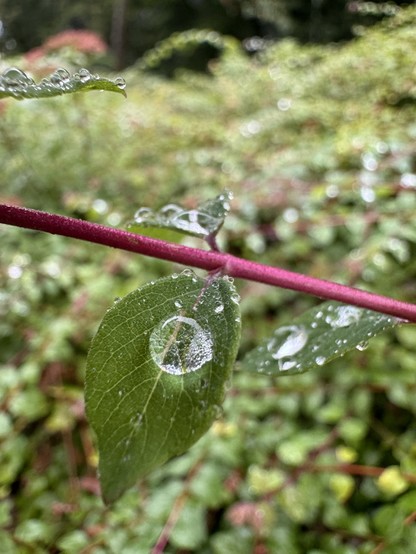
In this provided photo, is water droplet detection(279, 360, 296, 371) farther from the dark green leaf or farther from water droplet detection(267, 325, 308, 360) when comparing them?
the dark green leaf

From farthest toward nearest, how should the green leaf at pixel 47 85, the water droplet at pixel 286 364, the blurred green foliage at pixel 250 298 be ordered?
the blurred green foliage at pixel 250 298 → the water droplet at pixel 286 364 → the green leaf at pixel 47 85

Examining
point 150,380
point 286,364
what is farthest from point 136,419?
point 286,364

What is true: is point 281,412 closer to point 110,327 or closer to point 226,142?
point 110,327

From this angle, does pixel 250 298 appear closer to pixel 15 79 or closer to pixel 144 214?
pixel 144 214

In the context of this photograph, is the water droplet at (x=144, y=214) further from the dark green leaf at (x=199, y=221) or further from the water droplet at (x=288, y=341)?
the water droplet at (x=288, y=341)

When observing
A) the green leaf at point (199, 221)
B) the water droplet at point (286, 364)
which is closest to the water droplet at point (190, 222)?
the green leaf at point (199, 221)

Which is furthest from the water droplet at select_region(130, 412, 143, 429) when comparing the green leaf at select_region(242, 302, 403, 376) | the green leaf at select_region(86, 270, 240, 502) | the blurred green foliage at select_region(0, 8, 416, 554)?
the blurred green foliage at select_region(0, 8, 416, 554)

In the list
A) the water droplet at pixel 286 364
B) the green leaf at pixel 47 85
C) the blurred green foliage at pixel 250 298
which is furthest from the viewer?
the blurred green foliage at pixel 250 298

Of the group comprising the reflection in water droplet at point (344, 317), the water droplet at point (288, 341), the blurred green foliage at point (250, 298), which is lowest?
the blurred green foliage at point (250, 298)
